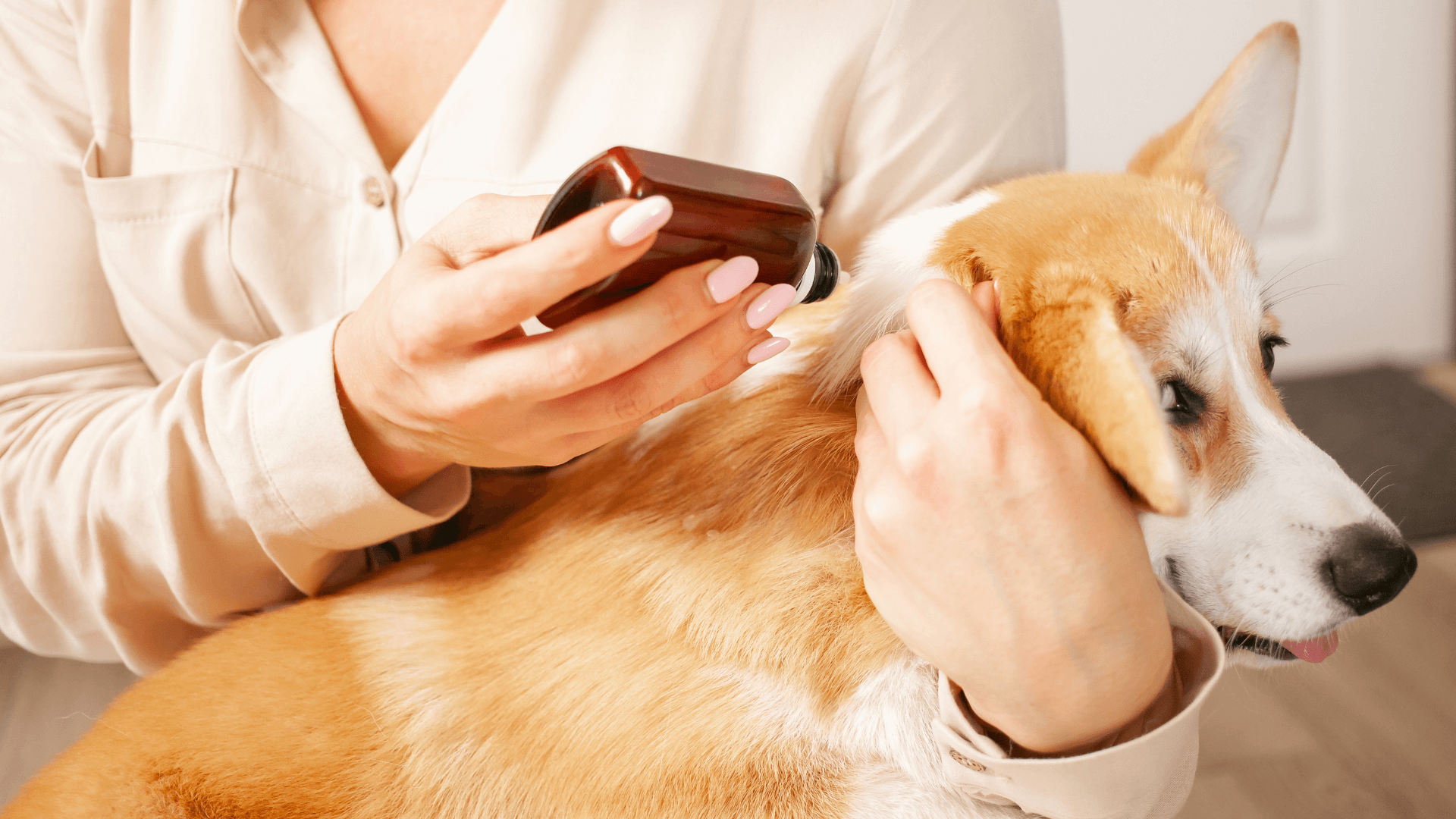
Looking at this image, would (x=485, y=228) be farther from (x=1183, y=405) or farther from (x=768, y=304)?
(x=1183, y=405)

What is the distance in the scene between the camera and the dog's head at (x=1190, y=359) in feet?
1.96

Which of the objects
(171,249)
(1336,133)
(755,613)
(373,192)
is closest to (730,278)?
(755,613)

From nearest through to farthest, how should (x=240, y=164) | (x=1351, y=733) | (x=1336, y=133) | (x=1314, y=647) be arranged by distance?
(x=1314, y=647) → (x=240, y=164) → (x=1351, y=733) → (x=1336, y=133)

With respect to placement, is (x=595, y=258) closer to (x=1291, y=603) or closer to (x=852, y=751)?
(x=852, y=751)

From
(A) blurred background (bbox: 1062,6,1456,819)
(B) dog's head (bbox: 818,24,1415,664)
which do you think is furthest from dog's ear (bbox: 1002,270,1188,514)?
(A) blurred background (bbox: 1062,6,1456,819)

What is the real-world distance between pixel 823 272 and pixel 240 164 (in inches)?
22.7

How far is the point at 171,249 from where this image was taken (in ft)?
2.71

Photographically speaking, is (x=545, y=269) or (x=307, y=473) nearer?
(x=545, y=269)

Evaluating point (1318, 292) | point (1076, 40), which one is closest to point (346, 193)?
point (1076, 40)

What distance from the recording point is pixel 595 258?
469 mm

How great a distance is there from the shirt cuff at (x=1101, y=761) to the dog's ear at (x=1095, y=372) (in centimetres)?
12

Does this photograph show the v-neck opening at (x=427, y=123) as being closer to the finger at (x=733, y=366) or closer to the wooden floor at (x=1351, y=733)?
the finger at (x=733, y=366)

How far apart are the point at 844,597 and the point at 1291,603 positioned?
313 millimetres

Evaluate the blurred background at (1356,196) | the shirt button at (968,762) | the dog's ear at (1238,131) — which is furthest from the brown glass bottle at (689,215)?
the blurred background at (1356,196)
